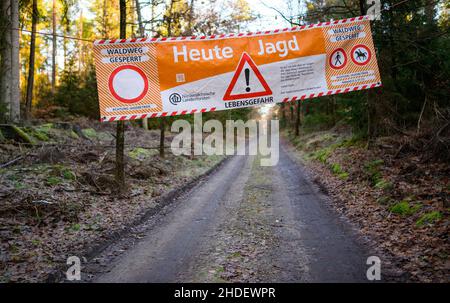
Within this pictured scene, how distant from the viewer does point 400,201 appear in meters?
7.78

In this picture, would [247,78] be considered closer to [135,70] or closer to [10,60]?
[135,70]

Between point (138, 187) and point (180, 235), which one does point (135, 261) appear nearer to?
point (180, 235)

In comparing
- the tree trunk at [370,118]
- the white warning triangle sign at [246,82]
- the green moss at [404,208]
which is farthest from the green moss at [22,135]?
the tree trunk at [370,118]

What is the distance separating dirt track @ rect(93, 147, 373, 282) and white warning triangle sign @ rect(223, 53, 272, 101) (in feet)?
10.7

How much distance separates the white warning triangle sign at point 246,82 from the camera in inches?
305

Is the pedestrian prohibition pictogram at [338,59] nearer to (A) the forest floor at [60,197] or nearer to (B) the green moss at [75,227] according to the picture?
(A) the forest floor at [60,197]

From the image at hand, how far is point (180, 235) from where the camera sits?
745 cm

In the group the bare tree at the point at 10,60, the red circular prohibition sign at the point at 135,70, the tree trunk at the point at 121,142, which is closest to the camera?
the red circular prohibition sign at the point at 135,70

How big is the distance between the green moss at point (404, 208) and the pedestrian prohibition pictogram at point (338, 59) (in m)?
3.61

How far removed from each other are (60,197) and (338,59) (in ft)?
26.4

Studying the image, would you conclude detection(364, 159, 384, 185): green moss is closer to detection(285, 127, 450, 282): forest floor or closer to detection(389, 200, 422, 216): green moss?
detection(285, 127, 450, 282): forest floor

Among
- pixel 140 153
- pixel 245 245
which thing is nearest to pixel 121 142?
pixel 245 245

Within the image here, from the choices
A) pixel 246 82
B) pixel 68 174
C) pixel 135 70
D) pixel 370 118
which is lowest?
pixel 68 174
